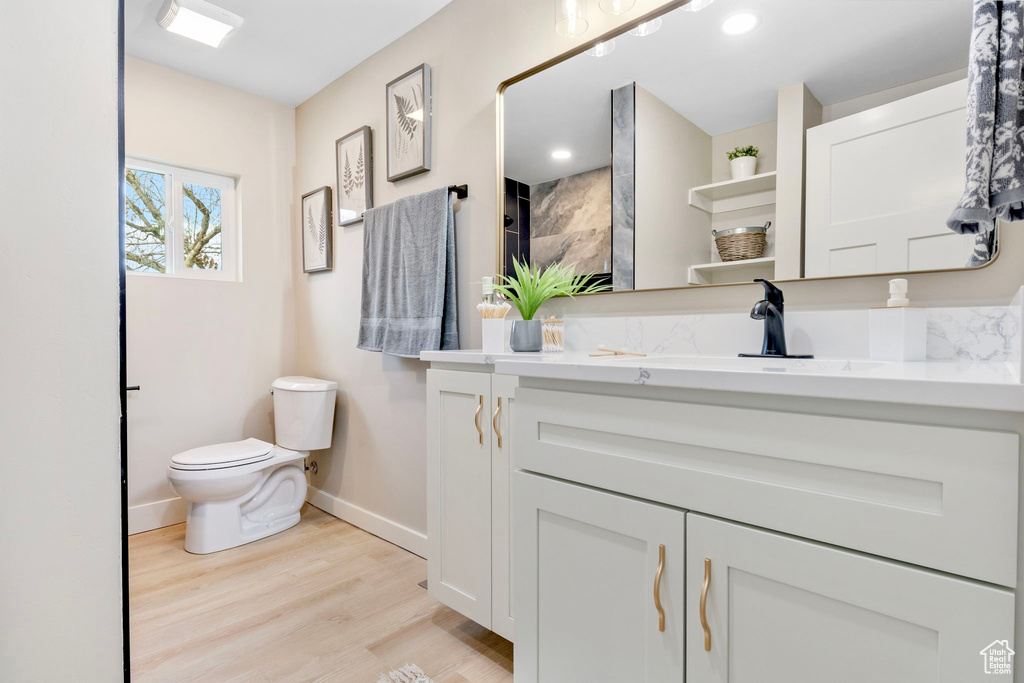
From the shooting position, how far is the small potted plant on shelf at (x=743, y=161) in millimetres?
1289

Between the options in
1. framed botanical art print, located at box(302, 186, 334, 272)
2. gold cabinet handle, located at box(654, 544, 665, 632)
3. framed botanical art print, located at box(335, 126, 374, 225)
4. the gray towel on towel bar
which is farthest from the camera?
framed botanical art print, located at box(302, 186, 334, 272)

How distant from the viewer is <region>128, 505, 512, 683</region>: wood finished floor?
147 cm

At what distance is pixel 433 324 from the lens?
1.98 meters

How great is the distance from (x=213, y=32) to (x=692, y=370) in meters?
2.55

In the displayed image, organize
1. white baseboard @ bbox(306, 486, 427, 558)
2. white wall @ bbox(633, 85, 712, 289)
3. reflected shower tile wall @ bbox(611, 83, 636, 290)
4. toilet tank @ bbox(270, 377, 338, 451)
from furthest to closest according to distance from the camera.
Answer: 1. toilet tank @ bbox(270, 377, 338, 451)
2. white baseboard @ bbox(306, 486, 427, 558)
3. reflected shower tile wall @ bbox(611, 83, 636, 290)
4. white wall @ bbox(633, 85, 712, 289)

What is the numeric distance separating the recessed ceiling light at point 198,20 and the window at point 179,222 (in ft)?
2.51

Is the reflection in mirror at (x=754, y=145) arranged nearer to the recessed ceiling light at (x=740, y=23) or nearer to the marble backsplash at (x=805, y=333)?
the recessed ceiling light at (x=740, y=23)

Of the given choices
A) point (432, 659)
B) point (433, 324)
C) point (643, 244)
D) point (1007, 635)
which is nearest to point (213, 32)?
point (433, 324)

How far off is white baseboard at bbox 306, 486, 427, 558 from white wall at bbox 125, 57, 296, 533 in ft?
1.73

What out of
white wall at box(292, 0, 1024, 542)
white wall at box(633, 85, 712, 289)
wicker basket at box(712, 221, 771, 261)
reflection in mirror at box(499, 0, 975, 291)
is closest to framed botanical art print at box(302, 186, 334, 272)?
white wall at box(292, 0, 1024, 542)

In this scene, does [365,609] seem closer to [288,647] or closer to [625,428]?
[288,647]

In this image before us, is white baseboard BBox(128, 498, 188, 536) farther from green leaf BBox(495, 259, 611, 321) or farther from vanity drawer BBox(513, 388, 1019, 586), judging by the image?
vanity drawer BBox(513, 388, 1019, 586)

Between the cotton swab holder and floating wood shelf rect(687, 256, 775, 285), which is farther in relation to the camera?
the cotton swab holder

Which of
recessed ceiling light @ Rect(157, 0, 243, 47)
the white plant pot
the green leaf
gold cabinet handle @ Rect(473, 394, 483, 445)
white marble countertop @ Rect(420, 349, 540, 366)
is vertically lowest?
gold cabinet handle @ Rect(473, 394, 483, 445)
